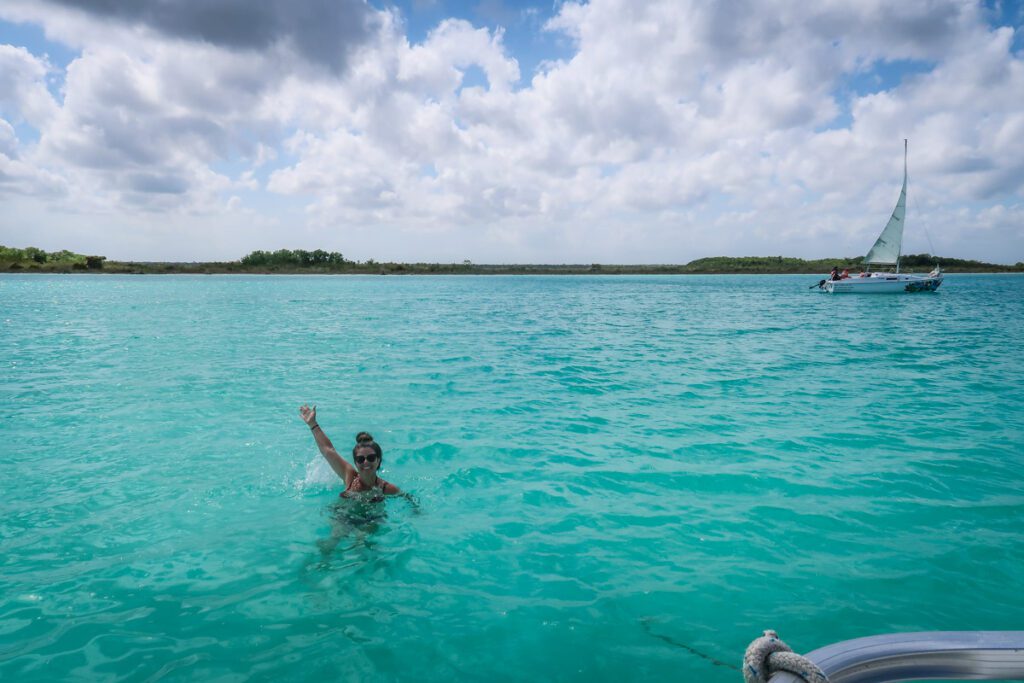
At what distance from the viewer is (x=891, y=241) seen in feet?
251

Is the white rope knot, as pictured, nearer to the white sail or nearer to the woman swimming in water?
the woman swimming in water

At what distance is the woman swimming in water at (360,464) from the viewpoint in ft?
27.3

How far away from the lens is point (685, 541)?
8.43 meters

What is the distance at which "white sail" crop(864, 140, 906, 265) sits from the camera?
7388 cm

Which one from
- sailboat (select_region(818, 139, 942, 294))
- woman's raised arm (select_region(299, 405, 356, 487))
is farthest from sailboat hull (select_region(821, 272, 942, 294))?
→ woman's raised arm (select_region(299, 405, 356, 487))

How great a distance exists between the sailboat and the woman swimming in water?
8442 cm

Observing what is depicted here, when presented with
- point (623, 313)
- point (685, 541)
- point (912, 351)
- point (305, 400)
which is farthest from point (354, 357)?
point (623, 313)

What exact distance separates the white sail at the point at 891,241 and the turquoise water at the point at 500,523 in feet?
223

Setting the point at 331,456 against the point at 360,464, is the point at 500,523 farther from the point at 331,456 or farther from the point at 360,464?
the point at 331,456

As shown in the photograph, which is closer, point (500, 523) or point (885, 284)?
point (500, 523)

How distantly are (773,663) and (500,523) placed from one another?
283 inches

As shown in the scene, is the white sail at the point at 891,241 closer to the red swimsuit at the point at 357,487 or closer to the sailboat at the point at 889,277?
the sailboat at the point at 889,277

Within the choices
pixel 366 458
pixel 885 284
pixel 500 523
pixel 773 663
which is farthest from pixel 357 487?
pixel 885 284

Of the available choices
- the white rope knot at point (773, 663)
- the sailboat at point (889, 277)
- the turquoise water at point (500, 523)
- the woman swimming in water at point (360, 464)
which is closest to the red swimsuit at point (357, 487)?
the woman swimming in water at point (360, 464)
